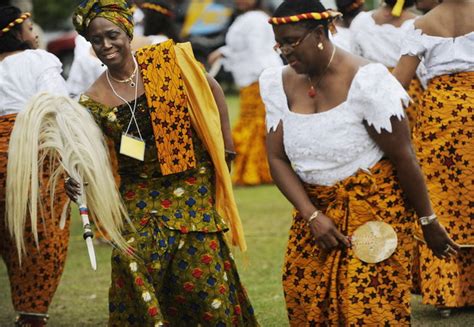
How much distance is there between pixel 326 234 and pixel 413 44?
201cm

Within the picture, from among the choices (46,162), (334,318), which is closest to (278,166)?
(334,318)

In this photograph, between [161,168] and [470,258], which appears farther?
[470,258]

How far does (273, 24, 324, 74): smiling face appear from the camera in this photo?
4.82m

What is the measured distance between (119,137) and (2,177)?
60.5 inches

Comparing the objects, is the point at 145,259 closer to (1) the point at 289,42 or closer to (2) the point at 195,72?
(2) the point at 195,72

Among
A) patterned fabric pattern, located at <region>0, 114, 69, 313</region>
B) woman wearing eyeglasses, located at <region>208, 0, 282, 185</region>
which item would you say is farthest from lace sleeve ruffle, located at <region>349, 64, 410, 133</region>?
woman wearing eyeglasses, located at <region>208, 0, 282, 185</region>

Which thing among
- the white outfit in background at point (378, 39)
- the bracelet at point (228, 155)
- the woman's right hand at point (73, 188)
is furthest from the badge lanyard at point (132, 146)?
the white outfit in background at point (378, 39)

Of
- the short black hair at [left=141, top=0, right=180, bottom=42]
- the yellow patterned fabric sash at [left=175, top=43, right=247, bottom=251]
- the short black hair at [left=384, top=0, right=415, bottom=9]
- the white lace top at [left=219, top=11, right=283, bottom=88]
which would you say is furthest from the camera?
the white lace top at [left=219, top=11, right=283, bottom=88]

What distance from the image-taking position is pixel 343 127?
15.9 feet

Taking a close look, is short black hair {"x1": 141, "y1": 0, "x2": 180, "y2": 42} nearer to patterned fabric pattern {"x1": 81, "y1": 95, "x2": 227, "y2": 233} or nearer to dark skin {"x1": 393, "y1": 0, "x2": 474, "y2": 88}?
dark skin {"x1": 393, "y1": 0, "x2": 474, "y2": 88}

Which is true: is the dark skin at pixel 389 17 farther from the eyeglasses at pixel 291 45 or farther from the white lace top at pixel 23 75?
the eyeglasses at pixel 291 45

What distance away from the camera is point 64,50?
2712cm

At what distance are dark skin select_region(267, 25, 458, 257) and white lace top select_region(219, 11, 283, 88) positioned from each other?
28.0ft

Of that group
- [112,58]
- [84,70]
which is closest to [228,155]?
[112,58]
